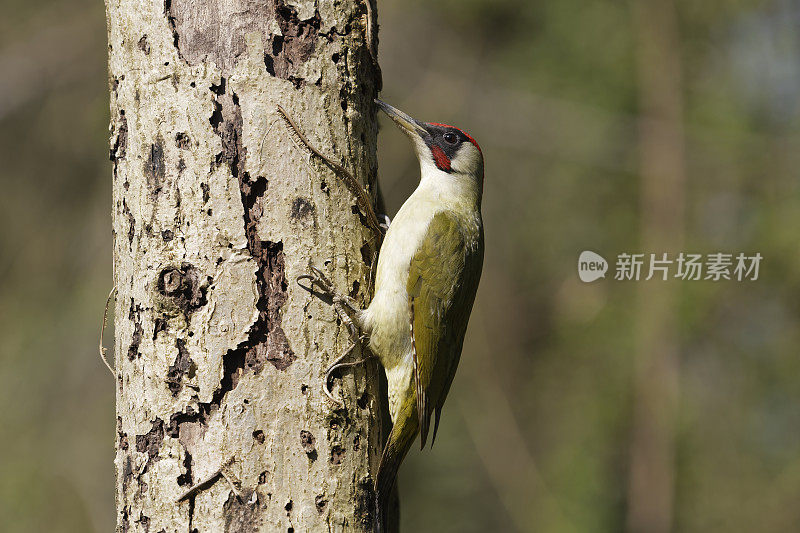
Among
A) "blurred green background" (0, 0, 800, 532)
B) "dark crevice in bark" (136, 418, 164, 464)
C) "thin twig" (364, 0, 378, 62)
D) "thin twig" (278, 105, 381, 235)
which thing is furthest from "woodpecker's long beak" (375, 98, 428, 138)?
"dark crevice in bark" (136, 418, 164, 464)

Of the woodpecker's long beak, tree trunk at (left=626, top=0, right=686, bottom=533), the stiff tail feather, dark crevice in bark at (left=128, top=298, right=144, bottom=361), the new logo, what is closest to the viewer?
dark crevice in bark at (left=128, top=298, right=144, bottom=361)

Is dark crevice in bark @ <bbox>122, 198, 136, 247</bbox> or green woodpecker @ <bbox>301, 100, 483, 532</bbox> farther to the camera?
green woodpecker @ <bbox>301, 100, 483, 532</bbox>

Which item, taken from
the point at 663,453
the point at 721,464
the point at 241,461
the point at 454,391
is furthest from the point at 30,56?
the point at 721,464

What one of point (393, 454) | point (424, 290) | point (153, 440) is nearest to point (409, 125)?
point (424, 290)

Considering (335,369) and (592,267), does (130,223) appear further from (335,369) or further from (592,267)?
(592,267)

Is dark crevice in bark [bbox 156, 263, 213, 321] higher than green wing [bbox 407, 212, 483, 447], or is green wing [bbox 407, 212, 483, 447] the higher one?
dark crevice in bark [bbox 156, 263, 213, 321]

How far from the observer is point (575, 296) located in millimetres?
4492

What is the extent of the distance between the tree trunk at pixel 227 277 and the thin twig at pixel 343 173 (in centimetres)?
2

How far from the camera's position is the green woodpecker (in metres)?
2.52

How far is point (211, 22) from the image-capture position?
222 centimetres

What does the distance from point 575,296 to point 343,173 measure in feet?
8.24

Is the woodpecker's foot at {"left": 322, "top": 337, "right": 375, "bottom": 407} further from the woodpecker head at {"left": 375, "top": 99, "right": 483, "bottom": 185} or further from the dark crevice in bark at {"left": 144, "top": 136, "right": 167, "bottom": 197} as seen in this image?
the woodpecker head at {"left": 375, "top": 99, "right": 483, "bottom": 185}

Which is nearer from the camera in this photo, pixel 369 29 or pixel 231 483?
pixel 231 483

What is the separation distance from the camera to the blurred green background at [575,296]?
13.7 ft
